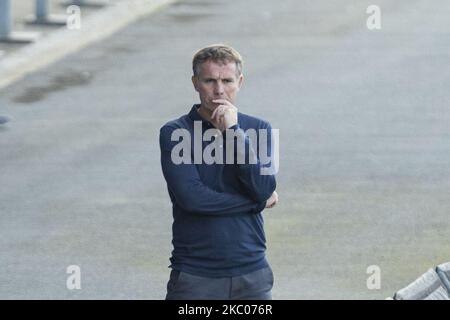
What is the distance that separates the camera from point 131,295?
12594mm

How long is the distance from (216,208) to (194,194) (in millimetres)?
137

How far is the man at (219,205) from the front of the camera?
8.51 metres

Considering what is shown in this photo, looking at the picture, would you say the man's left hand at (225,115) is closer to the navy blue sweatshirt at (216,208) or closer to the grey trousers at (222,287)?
the navy blue sweatshirt at (216,208)

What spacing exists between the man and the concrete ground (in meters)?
4.03

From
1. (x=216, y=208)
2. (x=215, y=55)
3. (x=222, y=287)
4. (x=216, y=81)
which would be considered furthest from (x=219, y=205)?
(x=215, y=55)

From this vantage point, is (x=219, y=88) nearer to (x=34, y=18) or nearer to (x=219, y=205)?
(x=219, y=205)

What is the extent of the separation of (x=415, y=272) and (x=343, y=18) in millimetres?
12807

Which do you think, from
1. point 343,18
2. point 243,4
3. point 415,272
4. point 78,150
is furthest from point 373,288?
point 243,4

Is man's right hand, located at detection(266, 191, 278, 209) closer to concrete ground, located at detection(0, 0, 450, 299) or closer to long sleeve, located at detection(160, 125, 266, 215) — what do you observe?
long sleeve, located at detection(160, 125, 266, 215)

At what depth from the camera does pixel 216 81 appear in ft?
28.0

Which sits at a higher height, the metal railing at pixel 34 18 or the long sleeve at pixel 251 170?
the metal railing at pixel 34 18

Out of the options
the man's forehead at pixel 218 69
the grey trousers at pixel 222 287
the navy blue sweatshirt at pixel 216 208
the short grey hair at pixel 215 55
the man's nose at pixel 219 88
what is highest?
the short grey hair at pixel 215 55

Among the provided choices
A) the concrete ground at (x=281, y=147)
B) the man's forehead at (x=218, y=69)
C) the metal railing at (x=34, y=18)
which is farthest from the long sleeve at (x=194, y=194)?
the metal railing at (x=34, y=18)
